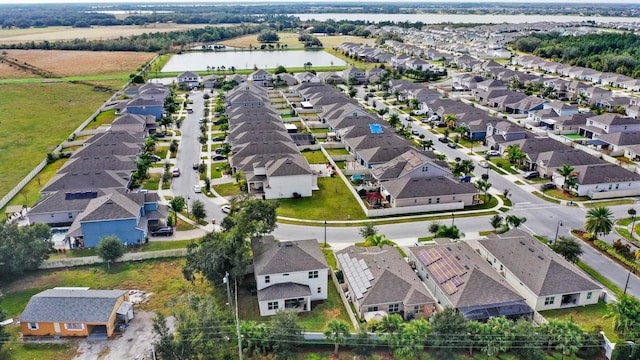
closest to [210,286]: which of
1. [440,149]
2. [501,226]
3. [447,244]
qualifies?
[447,244]

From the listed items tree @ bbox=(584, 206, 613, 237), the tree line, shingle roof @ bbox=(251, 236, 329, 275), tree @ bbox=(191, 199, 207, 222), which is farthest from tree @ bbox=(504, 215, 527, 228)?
the tree line

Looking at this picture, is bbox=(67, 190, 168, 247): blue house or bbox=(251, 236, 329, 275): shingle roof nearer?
bbox=(251, 236, 329, 275): shingle roof

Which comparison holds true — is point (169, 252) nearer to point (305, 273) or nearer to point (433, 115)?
point (305, 273)

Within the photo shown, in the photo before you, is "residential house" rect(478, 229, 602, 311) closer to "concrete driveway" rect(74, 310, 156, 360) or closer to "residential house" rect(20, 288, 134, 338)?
→ "concrete driveway" rect(74, 310, 156, 360)

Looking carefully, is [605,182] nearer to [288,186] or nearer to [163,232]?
[288,186]

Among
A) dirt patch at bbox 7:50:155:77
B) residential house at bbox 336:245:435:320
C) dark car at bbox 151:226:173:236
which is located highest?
dirt patch at bbox 7:50:155:77

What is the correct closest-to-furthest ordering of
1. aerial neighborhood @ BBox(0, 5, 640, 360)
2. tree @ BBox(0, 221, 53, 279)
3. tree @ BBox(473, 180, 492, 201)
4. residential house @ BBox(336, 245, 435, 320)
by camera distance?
aerial neighborhood @ BBox(0, 5, 640, 360) < residential house @ BBox(336, 245, 435, 320) < tree @ BBox(0, 221, 53, 279) < tree @ BBox(473, 180, 492, 201)
